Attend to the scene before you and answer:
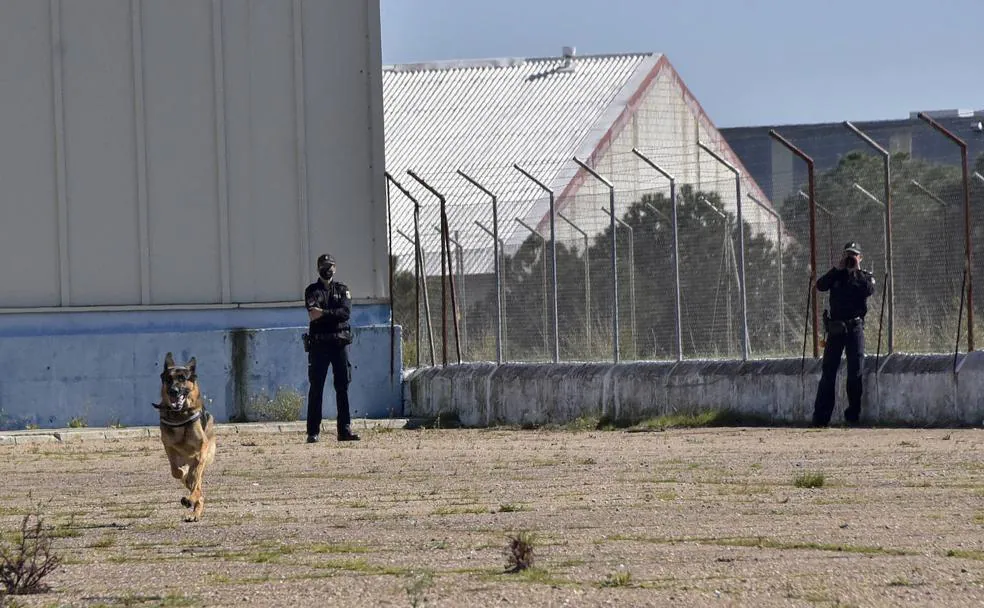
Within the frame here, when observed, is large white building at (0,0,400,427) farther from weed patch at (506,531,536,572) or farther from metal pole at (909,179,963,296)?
weed patch at (506,531,536,572)

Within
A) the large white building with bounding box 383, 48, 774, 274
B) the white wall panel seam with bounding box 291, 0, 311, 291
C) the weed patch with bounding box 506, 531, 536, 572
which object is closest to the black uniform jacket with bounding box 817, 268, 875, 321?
the white wall panel seam with bounding box 291, 0, 311, 291

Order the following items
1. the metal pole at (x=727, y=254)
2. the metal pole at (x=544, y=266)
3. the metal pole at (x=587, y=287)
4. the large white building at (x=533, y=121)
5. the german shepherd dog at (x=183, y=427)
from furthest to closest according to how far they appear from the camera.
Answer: the large white building at (x=533, y=121) < the metal pole at (x=544, y=266) < the metal pole at (x=587, y=287) < the metal pole at (x=727, y=254) < the german shepherd dog at (x=183, y=427)

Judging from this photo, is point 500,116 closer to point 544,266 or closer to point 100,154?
point 100,154

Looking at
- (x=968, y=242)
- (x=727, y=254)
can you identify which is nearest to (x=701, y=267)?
(x=727, y=254)

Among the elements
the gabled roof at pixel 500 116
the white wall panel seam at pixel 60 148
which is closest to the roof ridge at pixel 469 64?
the gabled roof at pixel 500 116

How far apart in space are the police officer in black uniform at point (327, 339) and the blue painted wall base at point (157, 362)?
4.92 m

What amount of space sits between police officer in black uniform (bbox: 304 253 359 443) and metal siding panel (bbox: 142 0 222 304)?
5.50 metres

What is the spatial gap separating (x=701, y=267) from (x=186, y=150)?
24.4ft

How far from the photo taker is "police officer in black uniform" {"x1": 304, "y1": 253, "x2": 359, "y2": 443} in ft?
58.7

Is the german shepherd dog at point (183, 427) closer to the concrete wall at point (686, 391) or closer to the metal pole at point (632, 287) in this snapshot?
the concrete wall at point (686, 391)

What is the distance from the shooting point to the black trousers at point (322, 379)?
1819 cm

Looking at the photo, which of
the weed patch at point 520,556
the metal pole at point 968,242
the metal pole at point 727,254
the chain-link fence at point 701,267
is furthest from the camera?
the metal pole at point 727,254

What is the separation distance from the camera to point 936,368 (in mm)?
17391

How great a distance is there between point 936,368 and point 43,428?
11412mm
